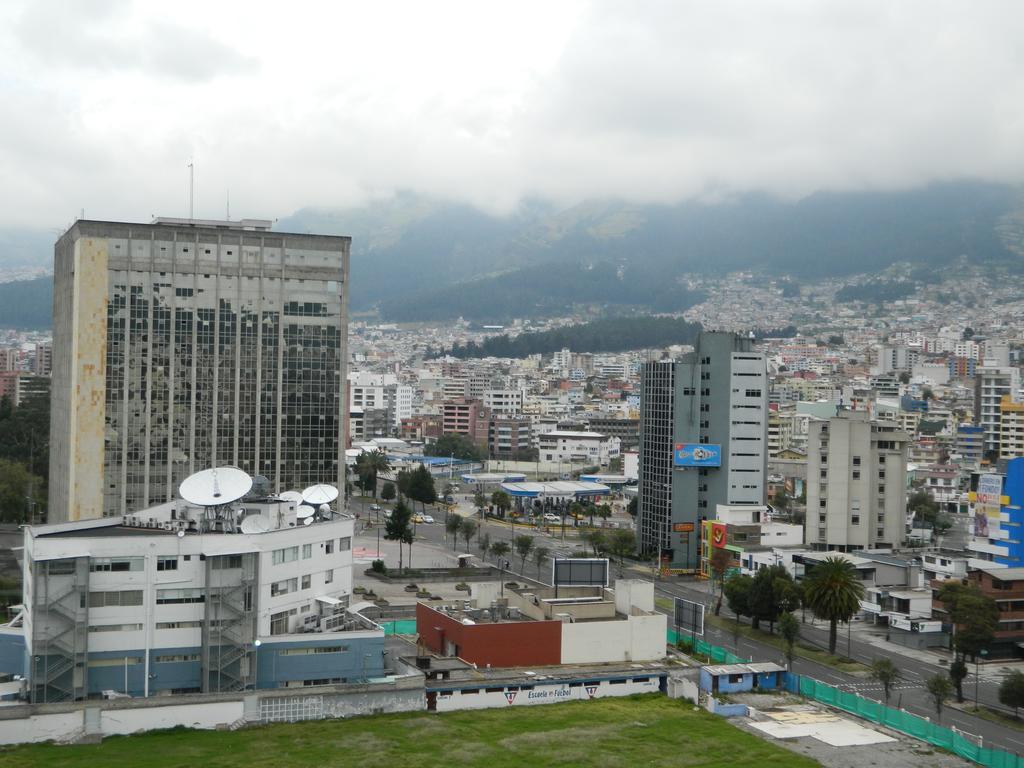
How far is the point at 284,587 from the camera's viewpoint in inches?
1586

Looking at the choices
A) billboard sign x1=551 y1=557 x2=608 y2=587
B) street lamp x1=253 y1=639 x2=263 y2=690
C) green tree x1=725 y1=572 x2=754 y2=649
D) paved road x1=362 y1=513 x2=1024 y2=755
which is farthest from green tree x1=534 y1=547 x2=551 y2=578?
street lamp x1=253 y1=639 x2=263 y2=690

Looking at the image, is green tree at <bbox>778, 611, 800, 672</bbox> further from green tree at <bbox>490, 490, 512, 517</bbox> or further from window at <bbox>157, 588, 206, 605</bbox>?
green tree at <bbox>490, 490, 512, 517</bbox>

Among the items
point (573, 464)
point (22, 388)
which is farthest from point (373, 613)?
point (22, 388)

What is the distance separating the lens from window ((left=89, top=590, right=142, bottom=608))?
37500 mm

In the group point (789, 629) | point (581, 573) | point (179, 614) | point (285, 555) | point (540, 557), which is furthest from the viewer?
point (540, 557)

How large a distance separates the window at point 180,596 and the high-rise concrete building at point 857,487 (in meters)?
43.2

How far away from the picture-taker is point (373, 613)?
186 ft

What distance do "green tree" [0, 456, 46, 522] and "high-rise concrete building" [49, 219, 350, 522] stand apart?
8.66 meters

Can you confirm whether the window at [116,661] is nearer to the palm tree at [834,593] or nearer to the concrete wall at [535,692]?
the concrete wall at [535,692]

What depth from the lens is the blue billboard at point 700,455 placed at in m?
76.3

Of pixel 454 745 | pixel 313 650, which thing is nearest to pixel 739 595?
pixel 454 745

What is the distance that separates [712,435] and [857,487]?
973 cm

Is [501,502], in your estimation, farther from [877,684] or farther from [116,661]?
[116,661]

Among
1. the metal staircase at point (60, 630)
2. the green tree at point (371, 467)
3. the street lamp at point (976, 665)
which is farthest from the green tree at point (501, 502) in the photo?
the metal staircase at point (60, 630)
